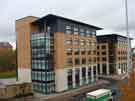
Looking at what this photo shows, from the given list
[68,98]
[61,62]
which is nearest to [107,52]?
[61,62]

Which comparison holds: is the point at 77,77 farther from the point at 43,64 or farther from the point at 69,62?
the point at 43,64

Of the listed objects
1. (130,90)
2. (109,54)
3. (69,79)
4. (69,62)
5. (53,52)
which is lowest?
(69,79)

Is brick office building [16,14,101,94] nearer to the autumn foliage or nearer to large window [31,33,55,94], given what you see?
large window [31,33,55,94]

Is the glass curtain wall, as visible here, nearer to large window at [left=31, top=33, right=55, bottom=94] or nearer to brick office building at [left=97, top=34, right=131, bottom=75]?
large window at [left=31, top=33, right=55, bottom=94]

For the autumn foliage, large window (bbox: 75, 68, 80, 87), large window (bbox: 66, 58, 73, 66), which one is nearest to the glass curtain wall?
large window (bbox: 66, 58, 73, 66)

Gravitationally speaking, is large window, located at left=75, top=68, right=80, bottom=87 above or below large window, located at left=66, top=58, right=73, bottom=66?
below

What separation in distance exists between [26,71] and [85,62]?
49.2 ft

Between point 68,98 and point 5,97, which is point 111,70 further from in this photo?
point 5,97

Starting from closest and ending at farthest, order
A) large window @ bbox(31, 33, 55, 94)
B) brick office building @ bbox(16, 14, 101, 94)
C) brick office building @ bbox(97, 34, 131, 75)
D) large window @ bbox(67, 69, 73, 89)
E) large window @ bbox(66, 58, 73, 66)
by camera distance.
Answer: large window @ bbox(31, 33, 55, 94)
brick office building @ bbox(16, 14, 101, 94)
large window @ bbox(67, 69, 73, 89)
large window @ bbox(66, 58, 73, 66)
brick office building @ bbox(97, 34, 131, 75)

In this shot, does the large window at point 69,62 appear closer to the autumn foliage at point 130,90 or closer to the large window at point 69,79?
the large window at point 69,79

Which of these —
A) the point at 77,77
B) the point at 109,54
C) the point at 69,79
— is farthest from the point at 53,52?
the point at 109,54

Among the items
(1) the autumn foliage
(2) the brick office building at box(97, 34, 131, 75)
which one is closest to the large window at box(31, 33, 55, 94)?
(1) the autumn foliage

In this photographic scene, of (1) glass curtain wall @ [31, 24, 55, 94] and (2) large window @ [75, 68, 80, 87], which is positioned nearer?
(1) glass curtain wall @ [31, 24, 55, 94]

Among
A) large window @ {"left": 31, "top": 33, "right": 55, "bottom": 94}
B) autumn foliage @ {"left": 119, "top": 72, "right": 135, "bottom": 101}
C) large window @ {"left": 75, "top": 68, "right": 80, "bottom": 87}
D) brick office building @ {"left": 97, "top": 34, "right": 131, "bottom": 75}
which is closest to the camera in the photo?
autumn foliage @ {"left": 119, "top": 72, "right": 135, "bottom": 101}
